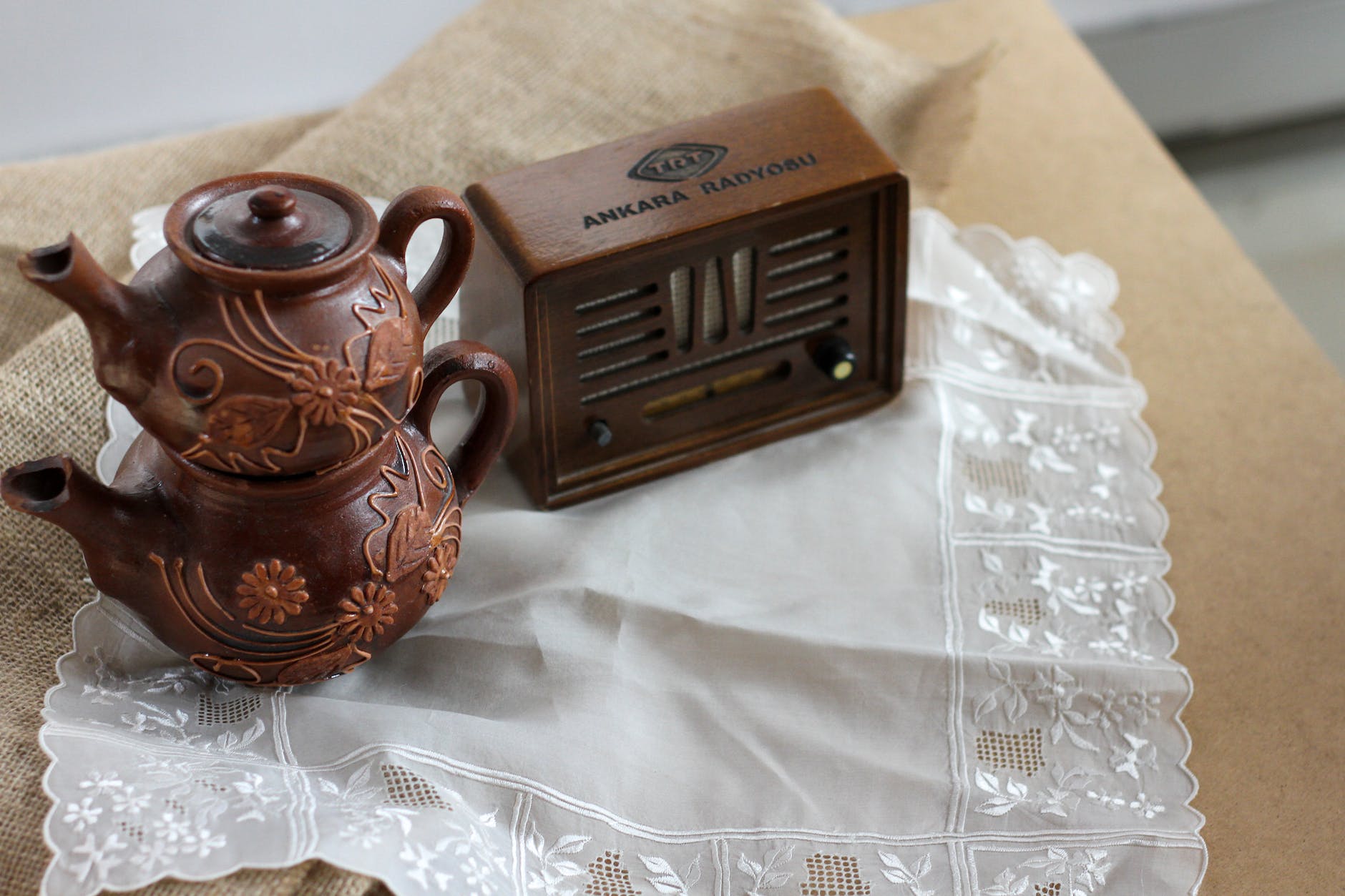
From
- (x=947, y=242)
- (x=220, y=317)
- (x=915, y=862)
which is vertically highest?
(x=220, y=317)

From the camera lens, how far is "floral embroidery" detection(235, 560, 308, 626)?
759 millimetres

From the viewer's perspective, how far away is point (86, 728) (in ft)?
2.61

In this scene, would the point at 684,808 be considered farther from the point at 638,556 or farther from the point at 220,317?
the point at 220,317

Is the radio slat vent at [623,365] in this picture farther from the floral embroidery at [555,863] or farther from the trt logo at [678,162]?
the floral embroidery at [555,863]

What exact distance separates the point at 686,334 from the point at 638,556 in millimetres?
175

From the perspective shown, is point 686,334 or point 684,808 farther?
point 686,334

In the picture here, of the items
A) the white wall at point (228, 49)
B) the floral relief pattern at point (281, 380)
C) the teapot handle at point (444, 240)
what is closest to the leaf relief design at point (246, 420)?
the floral relief pattern at point (281, 380)

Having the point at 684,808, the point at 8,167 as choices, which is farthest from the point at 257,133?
the point at 684,808

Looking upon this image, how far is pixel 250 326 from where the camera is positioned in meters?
0.67

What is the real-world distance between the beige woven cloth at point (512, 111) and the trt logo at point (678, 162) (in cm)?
27

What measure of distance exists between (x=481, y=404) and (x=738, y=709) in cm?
27

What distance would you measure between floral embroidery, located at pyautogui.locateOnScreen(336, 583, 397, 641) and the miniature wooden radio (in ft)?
0.68

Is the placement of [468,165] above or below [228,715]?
above

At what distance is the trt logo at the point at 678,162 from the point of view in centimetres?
97
